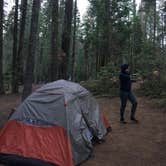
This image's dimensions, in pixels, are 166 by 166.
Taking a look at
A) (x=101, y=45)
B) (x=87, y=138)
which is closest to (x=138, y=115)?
(x=87, y=138)

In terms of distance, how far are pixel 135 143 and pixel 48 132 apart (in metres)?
2.57

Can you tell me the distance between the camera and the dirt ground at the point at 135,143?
687 centimetres

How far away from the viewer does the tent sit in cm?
638

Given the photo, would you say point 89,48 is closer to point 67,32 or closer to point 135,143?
point 67,32

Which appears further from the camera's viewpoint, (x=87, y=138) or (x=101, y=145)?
(x=101, y=145)

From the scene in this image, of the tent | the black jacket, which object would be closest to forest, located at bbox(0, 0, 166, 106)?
the black jacket

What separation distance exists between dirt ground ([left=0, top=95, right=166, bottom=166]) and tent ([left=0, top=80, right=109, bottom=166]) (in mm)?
553

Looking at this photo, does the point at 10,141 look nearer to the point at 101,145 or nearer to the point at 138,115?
the point at 101,145

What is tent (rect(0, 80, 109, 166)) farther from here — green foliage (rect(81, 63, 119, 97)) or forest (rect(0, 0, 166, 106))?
green foliage (rect(81, 63, 119, 97))

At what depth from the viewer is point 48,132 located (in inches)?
263

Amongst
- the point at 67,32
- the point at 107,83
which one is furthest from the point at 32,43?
the point at 107,83

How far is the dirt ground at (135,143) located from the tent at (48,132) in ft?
1.81

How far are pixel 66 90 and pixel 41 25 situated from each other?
3956 centimetres

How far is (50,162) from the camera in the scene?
20.5ft
